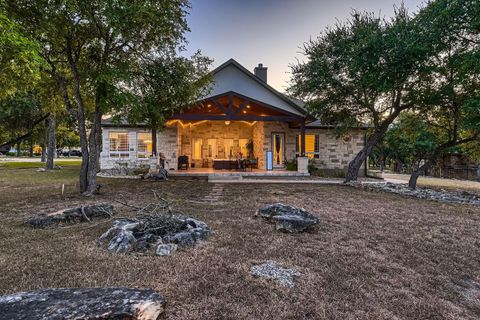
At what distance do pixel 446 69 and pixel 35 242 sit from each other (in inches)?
530

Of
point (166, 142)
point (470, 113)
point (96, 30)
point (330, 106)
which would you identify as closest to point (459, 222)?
point (470, 113)

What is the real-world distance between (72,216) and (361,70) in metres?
11.2

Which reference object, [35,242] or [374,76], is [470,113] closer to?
[374,76]


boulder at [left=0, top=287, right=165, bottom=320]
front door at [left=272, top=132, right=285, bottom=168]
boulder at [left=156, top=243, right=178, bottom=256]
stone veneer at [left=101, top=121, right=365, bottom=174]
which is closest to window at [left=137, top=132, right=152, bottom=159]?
stone veneer at [left=101, top=121, right=365, bottom=174]

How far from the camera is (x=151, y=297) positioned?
96.0 inches

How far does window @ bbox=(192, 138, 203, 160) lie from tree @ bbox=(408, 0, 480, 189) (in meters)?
12.9

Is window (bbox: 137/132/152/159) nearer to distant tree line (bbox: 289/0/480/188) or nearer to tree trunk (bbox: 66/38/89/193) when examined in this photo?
tree trunk (bbox: 66/38/89/193)

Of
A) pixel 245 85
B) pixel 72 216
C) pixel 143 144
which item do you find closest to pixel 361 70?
pixel 245 85

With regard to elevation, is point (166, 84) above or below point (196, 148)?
above

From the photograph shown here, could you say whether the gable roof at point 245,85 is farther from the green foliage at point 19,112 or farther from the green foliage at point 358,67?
the green foliage at point 19,112

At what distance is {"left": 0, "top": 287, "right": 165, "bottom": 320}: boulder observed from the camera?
2062 millimetres

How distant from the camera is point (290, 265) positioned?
11.8 feet

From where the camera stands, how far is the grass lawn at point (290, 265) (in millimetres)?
2672

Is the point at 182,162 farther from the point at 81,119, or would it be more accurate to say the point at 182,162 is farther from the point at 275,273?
the point at 275,273
